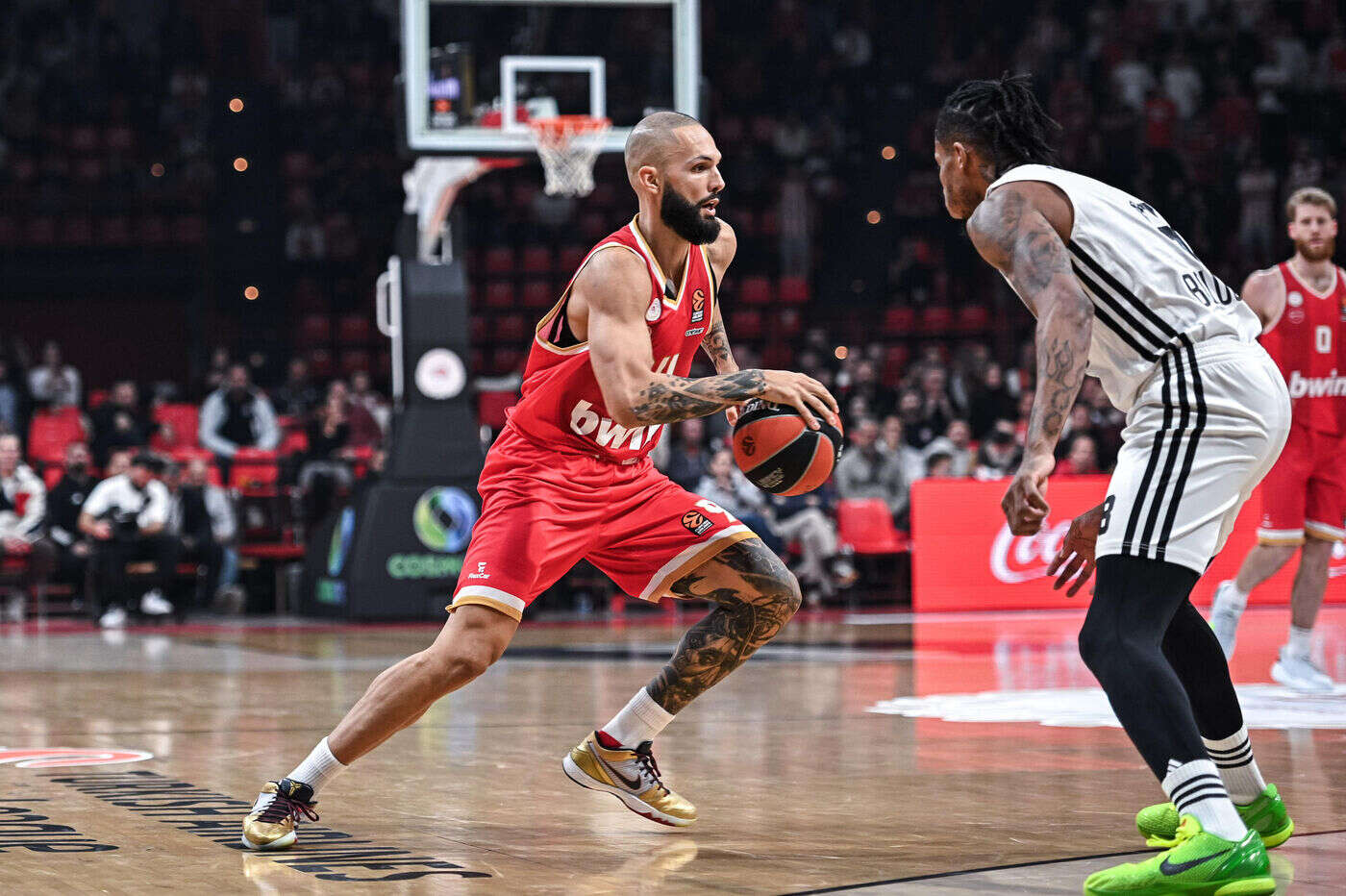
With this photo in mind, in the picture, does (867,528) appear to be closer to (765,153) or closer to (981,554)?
(981,554)

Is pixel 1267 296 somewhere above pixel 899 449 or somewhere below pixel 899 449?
above

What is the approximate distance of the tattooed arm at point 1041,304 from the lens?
371 centimetres

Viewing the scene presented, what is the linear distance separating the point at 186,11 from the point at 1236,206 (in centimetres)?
1412

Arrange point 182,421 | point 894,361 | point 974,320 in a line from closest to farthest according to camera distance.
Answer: point 182,421 → point 894,361 → point 974,320

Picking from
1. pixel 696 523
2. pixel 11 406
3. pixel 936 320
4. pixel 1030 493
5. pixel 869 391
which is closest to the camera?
pixel 1030 493

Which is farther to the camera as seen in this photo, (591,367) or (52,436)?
(52,436)

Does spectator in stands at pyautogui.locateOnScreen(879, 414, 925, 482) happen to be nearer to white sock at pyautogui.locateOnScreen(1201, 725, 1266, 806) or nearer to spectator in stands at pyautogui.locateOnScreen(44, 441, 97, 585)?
spectator in stands at pyautogui.locateOnScreen(44, 441, 97, 585)

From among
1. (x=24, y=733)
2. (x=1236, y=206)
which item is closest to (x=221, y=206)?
(x=1236, y=206)

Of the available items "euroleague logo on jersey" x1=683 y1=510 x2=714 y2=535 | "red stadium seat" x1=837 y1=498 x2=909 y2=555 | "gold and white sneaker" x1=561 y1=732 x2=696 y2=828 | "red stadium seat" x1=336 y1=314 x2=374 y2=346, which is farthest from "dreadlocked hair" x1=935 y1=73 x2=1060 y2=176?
"red stadium seat" x1=336 y1=314 x2=374 y2=346

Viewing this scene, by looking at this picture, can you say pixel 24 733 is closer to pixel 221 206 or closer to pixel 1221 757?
pixel 1221 757

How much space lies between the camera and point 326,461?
15406 mm

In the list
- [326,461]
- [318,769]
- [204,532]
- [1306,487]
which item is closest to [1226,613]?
[1306,487]

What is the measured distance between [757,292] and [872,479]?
7.47 m

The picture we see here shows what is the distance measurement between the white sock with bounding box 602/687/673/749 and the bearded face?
1.27 meters
